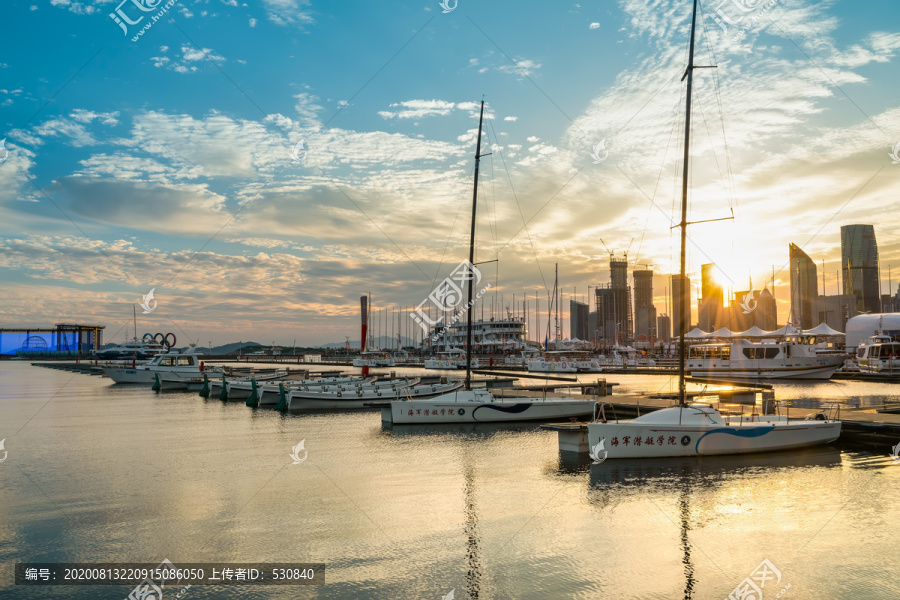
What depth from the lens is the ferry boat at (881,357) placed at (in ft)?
251

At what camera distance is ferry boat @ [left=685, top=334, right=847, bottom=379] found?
226 feet

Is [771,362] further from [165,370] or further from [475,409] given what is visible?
[165,370]

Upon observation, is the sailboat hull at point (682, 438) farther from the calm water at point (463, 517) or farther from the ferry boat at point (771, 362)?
the ferry boat at point (771, 362)

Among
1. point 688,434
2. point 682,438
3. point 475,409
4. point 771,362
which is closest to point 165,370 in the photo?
point 475,409

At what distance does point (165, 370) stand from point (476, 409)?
48.8 metres

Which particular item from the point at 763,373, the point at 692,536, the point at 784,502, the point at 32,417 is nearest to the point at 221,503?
the point at 692,536

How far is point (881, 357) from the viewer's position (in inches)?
3312

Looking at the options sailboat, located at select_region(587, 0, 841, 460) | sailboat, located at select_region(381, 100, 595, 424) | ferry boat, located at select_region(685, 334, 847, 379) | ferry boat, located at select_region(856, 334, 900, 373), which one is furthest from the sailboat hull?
ferry boat, located at select_region(856, 334, 900, 373)

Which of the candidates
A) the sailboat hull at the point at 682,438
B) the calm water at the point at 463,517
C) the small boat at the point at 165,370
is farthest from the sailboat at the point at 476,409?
the small boat at the point at 165,370

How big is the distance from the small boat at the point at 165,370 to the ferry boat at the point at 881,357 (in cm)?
8890

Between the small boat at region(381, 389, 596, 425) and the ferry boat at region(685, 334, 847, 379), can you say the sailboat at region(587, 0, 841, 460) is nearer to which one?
the small boat at region(381, 389, 596, 425)

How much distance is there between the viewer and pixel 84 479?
64.5 ft

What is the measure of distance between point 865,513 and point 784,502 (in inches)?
75.2

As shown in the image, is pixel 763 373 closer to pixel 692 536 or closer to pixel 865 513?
pixel 865 513
